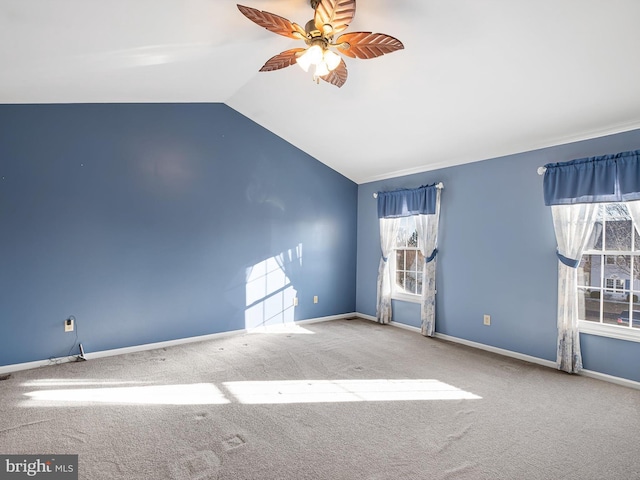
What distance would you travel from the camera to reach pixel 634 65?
8.62ft

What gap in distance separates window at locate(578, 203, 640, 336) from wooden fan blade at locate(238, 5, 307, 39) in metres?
3.37

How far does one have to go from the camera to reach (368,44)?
7.84ft

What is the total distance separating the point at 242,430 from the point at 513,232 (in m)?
3.54

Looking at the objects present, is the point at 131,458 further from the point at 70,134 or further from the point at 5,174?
the point at 70,134

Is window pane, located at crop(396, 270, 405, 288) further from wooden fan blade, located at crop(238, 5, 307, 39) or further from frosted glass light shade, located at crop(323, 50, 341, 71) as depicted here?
wooden fan blade, located at crop(238, 5, 307, 39)

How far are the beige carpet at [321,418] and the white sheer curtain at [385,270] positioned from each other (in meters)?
1.51

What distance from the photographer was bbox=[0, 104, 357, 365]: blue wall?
11.8 feet

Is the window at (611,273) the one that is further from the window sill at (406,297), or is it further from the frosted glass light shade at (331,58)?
the frosted glass light shade at (331,58)

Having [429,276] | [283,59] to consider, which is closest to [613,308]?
[429,276]

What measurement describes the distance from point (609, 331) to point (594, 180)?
1467 mm

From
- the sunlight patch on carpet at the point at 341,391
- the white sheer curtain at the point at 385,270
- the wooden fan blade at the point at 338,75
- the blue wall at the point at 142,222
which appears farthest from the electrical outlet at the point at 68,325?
the white sheer curtain at the point at 385,270

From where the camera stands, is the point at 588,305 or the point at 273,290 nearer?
the point at 588,305

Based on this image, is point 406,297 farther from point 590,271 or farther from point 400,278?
point 590,271

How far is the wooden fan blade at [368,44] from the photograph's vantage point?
90.4 inches
